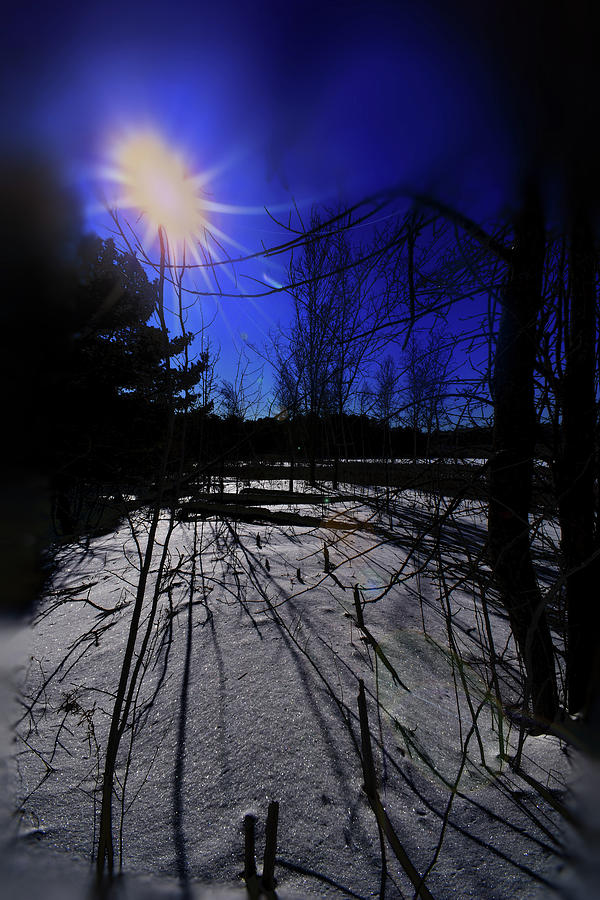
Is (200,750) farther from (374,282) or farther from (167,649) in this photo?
(374,282)

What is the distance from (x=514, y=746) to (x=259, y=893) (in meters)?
0.84

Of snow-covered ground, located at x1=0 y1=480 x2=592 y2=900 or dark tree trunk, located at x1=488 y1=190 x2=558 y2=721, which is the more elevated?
dark tree trunk, located at x1=488 y1=190 x2=558 y2=721

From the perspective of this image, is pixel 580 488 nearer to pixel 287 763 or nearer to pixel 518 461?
pixel 518 461

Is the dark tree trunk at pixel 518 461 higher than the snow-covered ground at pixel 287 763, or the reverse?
the dark tree trunk at pixel 518 461

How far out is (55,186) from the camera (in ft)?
1.10

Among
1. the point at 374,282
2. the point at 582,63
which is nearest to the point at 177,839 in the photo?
the point at 582,63

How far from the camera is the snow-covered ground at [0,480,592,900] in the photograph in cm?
63

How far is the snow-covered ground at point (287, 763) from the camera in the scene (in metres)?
0.63

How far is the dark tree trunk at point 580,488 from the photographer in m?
1.05

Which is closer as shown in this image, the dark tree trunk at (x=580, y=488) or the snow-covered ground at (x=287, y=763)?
the snow-covered ground at (x=287, y=763)

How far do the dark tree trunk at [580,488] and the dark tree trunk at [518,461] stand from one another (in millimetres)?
85

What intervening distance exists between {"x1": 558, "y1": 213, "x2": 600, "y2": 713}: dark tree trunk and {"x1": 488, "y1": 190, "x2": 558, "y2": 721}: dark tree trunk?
0.28 feet

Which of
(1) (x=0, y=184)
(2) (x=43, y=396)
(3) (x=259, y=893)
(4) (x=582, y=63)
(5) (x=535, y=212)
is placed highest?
(5) (x=535, y=212)

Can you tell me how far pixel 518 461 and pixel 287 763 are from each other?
108cm
